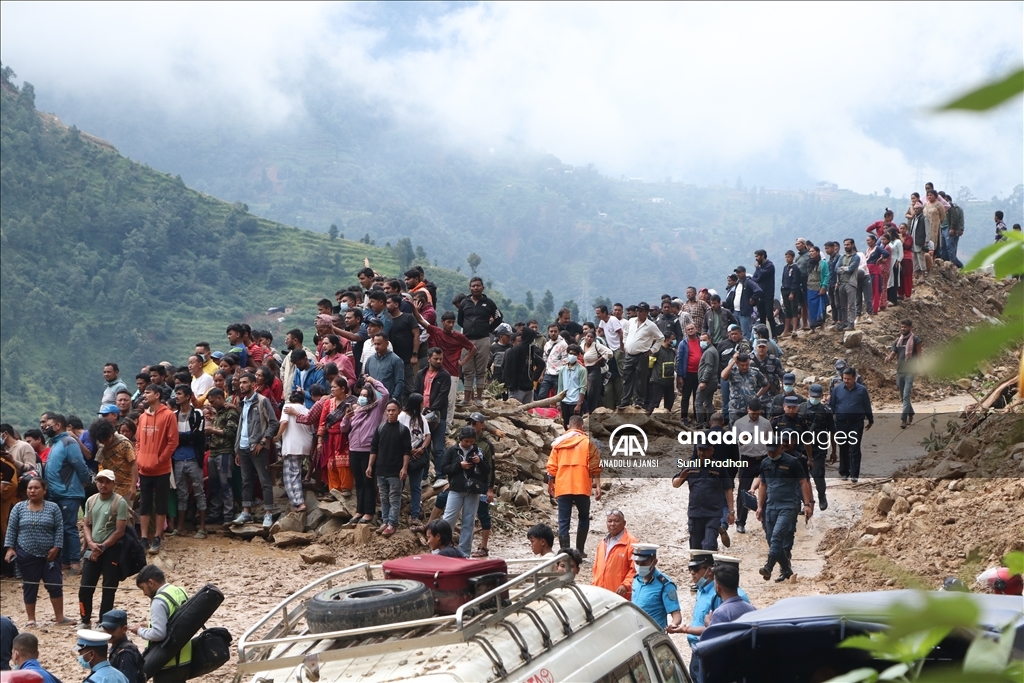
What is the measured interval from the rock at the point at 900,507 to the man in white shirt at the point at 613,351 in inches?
308

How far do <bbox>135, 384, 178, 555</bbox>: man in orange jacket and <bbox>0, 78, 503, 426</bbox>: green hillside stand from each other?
193 feet

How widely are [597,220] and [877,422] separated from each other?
151734 millimetres

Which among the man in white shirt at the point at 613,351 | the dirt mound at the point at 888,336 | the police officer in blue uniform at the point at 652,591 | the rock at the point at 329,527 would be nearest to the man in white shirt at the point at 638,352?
the man in white shirt at the point at 613,351

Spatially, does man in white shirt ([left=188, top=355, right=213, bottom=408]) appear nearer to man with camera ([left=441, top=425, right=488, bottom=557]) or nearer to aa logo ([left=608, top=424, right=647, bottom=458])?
man with camera ([left=441, top=425, right=488, bottom=557])

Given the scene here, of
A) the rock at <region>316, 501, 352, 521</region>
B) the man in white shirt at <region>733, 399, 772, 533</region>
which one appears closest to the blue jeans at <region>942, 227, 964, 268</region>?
the man in white shirt at <region>733, 399, 772, 533</region>

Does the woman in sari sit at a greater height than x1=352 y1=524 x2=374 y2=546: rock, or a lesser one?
greater

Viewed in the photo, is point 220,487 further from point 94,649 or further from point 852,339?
point 852,339

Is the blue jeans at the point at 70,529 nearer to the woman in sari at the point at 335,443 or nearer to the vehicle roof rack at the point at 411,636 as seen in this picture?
the woman in sari at the point at 335,443

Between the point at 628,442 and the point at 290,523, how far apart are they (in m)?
7.28

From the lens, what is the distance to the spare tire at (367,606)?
5809 mm

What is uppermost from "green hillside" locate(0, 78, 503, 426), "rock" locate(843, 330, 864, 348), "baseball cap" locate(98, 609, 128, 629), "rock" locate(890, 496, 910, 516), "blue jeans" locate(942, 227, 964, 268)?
"green hillside" locate(0, 78, 503, 426)

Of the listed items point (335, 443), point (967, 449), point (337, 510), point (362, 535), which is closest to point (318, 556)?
point (362, 535)

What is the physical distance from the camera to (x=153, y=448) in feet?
45.2

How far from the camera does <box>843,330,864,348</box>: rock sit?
1003 inches
